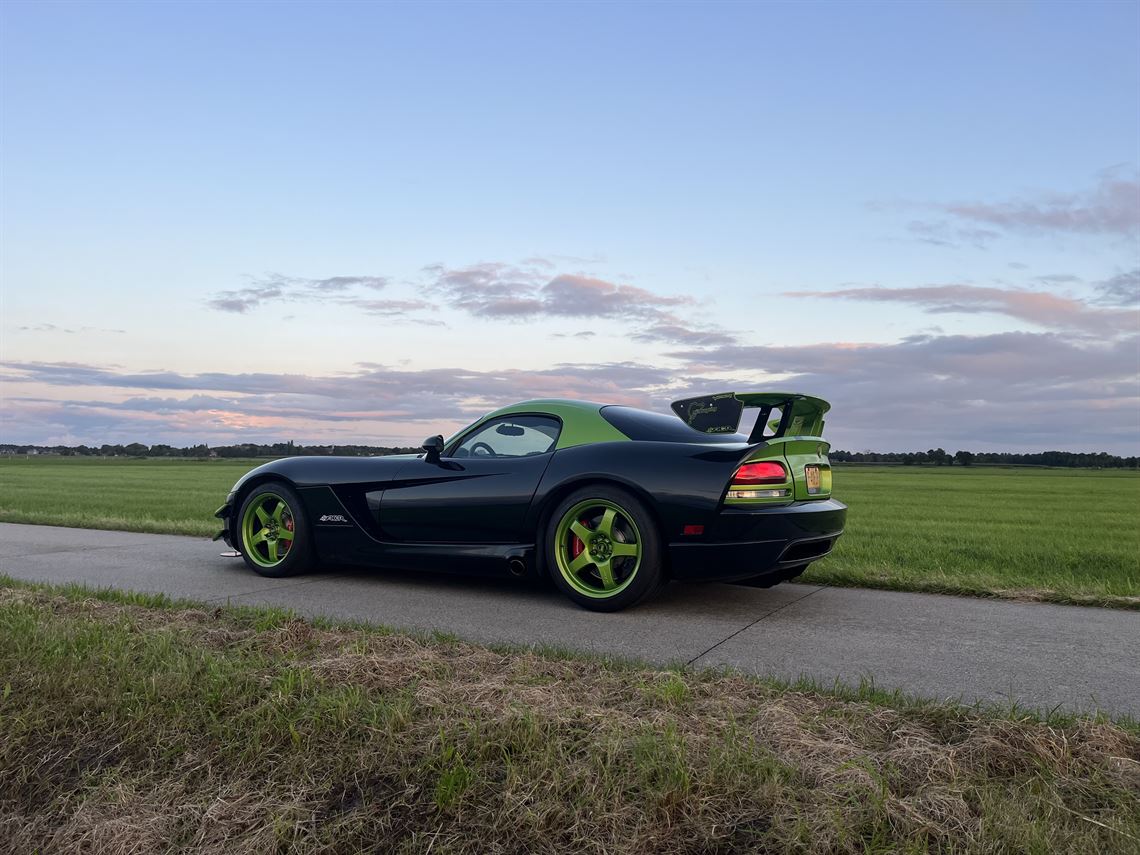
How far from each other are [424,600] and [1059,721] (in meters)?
3.89

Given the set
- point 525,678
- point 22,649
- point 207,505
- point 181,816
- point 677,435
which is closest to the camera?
point 181,816

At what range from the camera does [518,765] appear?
263 cm

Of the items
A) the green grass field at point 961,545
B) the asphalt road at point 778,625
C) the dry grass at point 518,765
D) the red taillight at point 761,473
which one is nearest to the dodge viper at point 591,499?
the red taillight at point 761,473

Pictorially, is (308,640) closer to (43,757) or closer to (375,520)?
(43,757)

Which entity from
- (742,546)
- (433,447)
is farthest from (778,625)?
(433,447)

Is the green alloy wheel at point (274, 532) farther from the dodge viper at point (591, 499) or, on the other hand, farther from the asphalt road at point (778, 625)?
the asphalt road at point (778, 625)

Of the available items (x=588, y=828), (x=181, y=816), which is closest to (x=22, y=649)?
(x=181, y=816)

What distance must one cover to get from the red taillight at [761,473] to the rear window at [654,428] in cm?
43

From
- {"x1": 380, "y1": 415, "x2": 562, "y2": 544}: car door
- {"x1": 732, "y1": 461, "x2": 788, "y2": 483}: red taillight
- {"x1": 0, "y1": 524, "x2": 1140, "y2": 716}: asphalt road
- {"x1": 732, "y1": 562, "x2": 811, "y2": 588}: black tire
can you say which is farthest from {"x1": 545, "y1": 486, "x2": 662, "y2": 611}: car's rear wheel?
{"x1": 732, "y1": 562, "x2": 811, "y2": 588}: black tire

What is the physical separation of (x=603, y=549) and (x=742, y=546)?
872mm

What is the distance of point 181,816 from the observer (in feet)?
8.61

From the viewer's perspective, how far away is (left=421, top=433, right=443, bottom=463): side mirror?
20.7ft

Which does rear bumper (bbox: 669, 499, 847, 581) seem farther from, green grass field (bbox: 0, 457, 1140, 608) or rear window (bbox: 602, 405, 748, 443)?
green grass field (bbox: 0, 457, 1140, 608)

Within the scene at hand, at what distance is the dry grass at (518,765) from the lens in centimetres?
236
